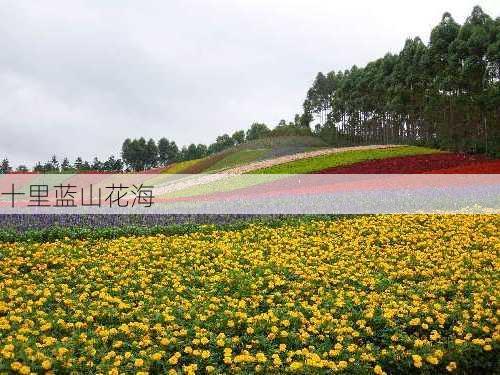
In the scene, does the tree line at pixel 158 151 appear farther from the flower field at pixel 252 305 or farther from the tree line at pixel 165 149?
the flower field at pixel 252 305

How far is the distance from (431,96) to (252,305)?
38.9 meters

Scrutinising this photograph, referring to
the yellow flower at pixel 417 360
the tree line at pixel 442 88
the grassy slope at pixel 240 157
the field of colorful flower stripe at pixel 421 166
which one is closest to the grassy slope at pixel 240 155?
the grassy slope at pixel 240 157

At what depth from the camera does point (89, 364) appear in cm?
501

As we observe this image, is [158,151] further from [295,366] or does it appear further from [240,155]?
[295,366]

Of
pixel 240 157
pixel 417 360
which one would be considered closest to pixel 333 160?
pixel 240 157

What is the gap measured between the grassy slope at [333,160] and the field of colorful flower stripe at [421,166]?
109 cm

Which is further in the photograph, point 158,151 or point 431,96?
point 158,151

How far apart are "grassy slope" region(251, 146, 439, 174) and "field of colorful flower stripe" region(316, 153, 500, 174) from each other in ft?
3.57

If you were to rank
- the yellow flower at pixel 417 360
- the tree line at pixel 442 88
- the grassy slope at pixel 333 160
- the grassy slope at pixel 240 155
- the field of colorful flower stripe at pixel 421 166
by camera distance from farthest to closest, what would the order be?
the grassy slope at pixel 240 155 → the tree line at pixel 442 88 → the grassy slope at pixel 333 160 → the field of colorful flower stripe at pixel 421 166 → the yellow flower at pixel 417 360

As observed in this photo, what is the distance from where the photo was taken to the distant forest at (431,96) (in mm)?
36438

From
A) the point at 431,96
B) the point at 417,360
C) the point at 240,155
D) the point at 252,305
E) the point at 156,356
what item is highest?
the point at 431,96

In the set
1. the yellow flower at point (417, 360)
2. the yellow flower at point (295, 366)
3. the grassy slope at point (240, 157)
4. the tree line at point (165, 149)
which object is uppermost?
the tree line at point (165, 149)

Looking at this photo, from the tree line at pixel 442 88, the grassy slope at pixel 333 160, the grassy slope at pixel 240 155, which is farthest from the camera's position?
the grassy slope at pixel 240 155

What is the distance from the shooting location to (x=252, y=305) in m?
6.80
